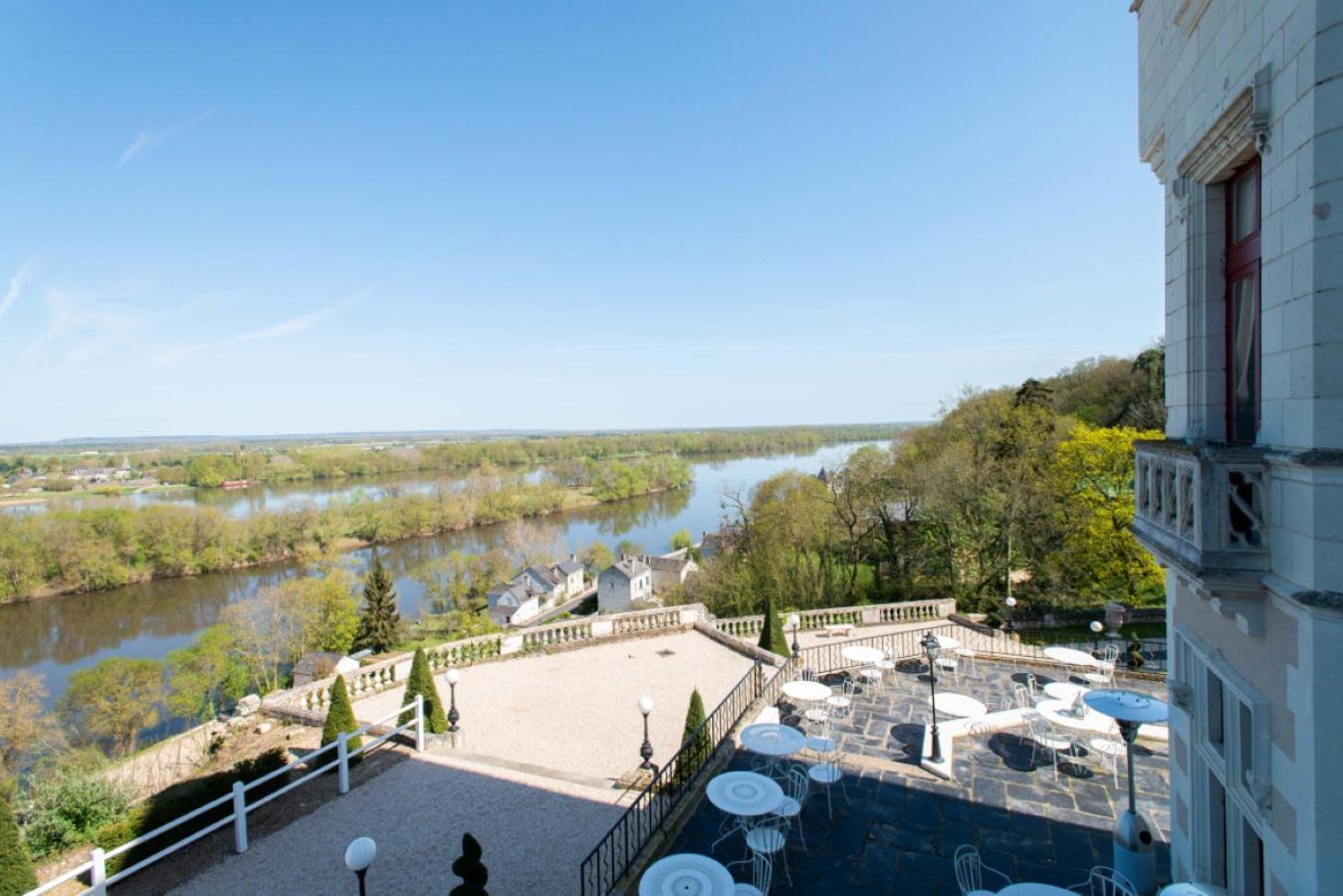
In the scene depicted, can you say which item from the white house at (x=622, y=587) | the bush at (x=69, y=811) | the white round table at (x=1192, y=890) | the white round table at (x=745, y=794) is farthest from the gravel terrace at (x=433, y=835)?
the white house at (x=622, y=587)

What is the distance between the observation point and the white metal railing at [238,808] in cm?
604

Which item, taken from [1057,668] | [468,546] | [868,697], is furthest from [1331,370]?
[468,546]

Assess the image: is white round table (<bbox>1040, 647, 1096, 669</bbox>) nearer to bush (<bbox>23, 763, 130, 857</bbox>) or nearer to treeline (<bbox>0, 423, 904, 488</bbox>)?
bush (<bbox>23, 763, 130, 857</bbox>)

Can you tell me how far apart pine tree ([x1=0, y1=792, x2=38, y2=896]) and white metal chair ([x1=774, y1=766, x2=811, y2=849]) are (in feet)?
25.9

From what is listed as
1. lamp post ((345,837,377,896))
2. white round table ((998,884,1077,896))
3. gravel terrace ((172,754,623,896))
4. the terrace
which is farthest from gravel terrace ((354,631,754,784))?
white round table ((998,884,1077,896))

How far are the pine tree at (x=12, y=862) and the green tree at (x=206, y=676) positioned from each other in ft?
74.3

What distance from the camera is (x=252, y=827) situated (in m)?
8.01

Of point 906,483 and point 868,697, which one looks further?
point 906,483

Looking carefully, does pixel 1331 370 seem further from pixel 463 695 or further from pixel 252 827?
pixel 463 695

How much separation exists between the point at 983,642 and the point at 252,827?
17234 mm

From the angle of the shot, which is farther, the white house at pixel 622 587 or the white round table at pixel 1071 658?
the white house at pixel 622 587

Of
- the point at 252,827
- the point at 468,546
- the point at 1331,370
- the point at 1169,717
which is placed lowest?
the point at 468,546

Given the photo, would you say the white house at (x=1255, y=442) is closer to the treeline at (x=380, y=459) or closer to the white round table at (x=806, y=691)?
the white round table at (x=806, y=691)

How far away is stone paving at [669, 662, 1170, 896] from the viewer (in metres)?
6.36
